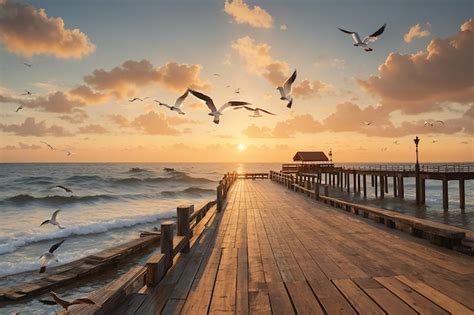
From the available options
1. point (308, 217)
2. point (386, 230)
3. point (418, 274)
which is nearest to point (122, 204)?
point (308, 217)

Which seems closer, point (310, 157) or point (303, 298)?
point (303, 298)

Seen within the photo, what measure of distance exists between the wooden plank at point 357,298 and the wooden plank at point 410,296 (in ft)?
1.38

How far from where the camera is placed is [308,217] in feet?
35.3

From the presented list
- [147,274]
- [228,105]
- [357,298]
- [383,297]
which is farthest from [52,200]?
[383,297]

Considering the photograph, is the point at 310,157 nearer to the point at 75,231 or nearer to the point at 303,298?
the point at 75,231

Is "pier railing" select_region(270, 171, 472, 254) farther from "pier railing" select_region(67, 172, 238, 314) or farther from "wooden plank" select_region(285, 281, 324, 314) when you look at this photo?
"pier railing" select_region(67, 172, 238, 314)

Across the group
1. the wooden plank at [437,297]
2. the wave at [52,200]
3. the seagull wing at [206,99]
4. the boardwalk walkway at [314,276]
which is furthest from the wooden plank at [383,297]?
the wave at [52,200]

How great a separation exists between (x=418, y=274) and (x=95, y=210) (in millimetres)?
31547

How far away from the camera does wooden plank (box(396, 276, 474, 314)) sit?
350 centimetres

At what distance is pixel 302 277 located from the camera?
4676 millimetres

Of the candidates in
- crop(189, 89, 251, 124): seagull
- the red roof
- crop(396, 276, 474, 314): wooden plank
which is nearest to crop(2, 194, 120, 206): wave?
crop(189, 89, 251, 124): seagull

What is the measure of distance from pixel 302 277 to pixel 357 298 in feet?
3.19

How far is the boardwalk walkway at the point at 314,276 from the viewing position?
3.68 metres

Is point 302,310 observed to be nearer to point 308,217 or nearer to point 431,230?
point 431,230
